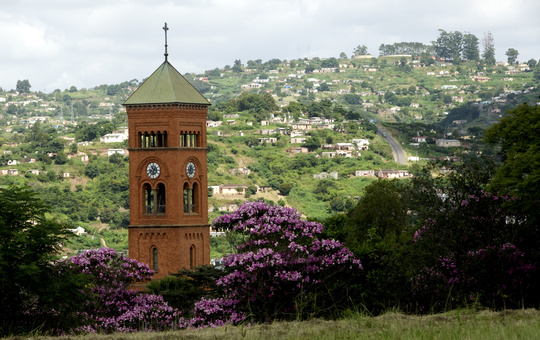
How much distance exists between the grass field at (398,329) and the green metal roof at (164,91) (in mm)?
36817

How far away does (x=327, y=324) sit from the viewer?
22.5 metres

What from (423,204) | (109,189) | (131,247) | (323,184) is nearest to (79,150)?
(109,189)

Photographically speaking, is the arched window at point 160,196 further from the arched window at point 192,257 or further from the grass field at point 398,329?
the grass field at point 398,329

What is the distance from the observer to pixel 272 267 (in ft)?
118

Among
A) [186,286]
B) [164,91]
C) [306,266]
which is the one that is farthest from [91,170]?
[306,266]

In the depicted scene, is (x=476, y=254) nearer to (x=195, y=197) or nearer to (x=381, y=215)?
(x=195, y=197)

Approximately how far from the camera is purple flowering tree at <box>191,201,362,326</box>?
3575cm

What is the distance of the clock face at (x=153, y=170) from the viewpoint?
59.5 meters

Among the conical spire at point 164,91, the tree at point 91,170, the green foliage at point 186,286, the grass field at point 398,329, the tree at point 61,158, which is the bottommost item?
the green foliage at point 186,286

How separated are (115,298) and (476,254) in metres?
13.3

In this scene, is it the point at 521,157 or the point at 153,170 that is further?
the point at 153,170

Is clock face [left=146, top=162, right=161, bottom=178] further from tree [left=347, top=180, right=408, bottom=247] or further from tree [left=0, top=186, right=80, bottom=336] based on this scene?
tree [left=0, top=186, right=80, bottom=336]

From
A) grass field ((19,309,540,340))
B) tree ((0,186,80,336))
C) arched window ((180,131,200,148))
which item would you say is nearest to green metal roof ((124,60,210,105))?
arched window ((180,131,200,148))

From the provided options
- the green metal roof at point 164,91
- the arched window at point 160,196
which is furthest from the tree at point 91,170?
the arched window at point 160,196
